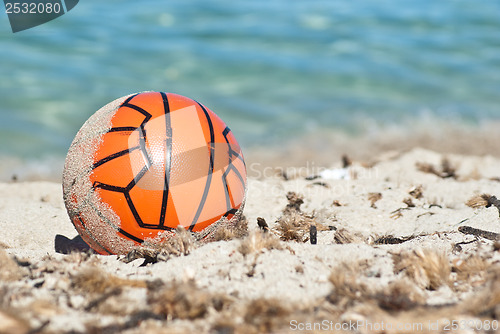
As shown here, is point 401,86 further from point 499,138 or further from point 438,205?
point 438,205

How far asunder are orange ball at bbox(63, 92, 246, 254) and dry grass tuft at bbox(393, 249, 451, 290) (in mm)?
1228

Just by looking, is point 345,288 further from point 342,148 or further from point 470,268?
point 342,148

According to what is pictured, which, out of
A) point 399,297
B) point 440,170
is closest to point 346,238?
point 399,297

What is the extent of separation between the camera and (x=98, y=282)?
2836 mm

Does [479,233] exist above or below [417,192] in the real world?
above

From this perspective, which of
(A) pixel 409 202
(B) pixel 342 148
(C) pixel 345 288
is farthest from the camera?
(B) pixel 342 148

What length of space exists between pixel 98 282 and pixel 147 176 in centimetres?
79

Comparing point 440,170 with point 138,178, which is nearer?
point 138,178

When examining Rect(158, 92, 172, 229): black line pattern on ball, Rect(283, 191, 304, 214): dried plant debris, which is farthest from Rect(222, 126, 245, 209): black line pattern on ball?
Rect(283, 191, 304, 214): dried plant debris

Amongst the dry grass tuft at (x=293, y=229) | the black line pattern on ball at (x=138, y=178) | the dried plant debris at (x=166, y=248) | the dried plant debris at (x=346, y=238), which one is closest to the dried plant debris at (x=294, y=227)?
the dry grass tuft at (x=293, y=229)

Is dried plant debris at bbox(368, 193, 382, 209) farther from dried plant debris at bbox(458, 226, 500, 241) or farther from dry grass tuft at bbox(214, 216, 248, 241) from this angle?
dry grass tuft at bbox(214, 216, 248, 241)

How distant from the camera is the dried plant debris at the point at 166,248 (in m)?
3.33

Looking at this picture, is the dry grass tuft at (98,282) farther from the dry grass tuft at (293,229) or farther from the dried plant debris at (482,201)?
the dried plant debris at (482,201)

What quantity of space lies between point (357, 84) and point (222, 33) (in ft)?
13.6
